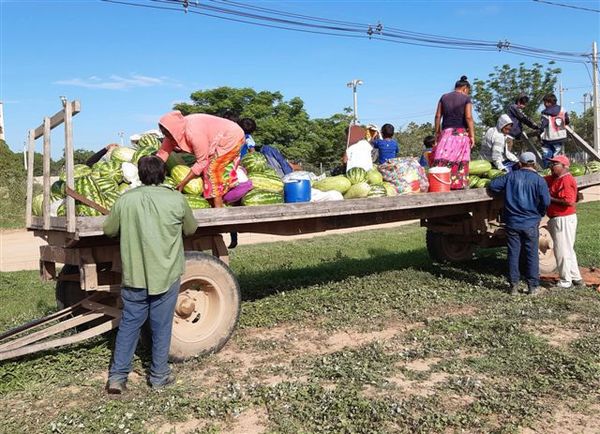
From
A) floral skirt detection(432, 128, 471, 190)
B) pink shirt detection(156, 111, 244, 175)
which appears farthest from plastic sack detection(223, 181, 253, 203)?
floral skirt detection(432, 128, 471, 190)

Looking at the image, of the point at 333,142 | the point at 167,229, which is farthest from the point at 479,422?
the point at 333,142

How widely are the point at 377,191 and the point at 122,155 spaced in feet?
9.36

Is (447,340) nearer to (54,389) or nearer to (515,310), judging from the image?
(515,310)

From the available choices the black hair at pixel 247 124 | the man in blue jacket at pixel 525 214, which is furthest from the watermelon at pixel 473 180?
the black hair at pixel 247 124

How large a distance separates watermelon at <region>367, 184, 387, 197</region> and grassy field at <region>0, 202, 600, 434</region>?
1294 millimetres

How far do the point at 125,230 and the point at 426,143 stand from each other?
22.2 feet

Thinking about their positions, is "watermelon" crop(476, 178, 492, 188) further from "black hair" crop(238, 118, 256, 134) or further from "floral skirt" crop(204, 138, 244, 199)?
"floral skirt" crop(204, 138, 244, 199)

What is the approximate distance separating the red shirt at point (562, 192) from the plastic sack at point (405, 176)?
180cm

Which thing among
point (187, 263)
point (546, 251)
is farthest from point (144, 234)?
point (546, 251)

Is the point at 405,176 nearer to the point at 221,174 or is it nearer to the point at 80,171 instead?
the point at 221,174

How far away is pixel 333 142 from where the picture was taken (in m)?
35.9

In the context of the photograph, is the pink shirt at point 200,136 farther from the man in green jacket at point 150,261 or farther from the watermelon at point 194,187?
the man in green jacket at point 150,261

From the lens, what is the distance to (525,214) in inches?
267

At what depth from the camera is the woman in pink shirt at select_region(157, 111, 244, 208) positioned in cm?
492
